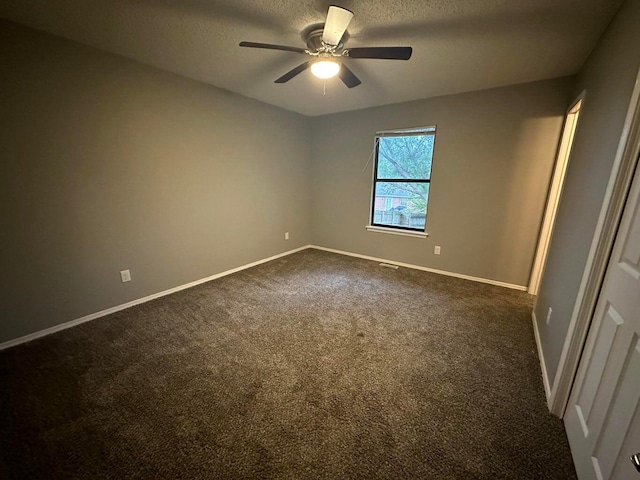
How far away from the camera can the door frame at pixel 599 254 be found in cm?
107

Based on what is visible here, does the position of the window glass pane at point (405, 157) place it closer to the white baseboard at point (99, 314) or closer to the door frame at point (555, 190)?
the door frame at point (555, 190)

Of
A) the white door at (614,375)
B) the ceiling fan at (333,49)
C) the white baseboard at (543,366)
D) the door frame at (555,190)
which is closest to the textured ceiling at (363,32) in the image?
the ceiling fan at (333,49)

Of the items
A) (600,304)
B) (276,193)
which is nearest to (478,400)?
(600,304)

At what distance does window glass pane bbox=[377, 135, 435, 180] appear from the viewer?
137 inches

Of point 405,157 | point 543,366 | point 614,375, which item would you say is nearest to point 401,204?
point 405,157

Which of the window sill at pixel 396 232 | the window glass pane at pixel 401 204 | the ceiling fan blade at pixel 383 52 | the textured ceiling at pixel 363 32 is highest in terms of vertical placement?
the textured ceiling at pixel 363 32

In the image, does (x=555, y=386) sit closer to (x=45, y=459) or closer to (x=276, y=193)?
(x=45, y=459)

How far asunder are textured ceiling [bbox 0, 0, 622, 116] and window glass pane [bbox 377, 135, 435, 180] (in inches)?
36.4

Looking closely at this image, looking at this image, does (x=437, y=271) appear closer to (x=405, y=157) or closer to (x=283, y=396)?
(x=405, y=157)

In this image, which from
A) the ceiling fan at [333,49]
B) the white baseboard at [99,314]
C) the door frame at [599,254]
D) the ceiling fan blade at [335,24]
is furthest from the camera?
the white baseboard at [99,314]

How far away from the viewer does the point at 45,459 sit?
3.86 feet

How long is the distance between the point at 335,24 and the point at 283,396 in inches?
90.4

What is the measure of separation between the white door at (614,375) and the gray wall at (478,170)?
2116 millimetres

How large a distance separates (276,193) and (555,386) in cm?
367
